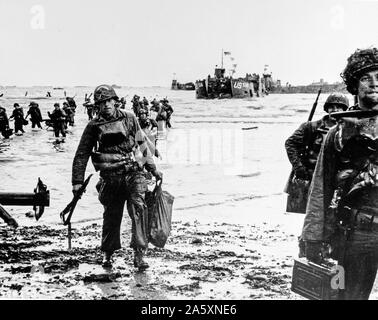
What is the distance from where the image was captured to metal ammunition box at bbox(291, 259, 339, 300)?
9.66 feet

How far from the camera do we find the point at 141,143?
5914 millimetres

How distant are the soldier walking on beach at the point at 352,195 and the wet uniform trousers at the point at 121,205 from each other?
9.06 feet

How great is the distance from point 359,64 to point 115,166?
3037 millimetres

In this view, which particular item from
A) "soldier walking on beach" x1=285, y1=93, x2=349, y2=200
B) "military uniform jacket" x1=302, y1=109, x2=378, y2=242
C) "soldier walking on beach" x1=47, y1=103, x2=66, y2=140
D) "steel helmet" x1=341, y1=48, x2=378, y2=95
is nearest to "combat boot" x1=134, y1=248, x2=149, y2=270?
"soldier walking on beach" x1=285, y1=93, x2=349, y2=200

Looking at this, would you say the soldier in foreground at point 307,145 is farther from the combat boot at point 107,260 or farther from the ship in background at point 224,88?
the ship in background at point 224,88

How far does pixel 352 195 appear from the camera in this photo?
3107mm

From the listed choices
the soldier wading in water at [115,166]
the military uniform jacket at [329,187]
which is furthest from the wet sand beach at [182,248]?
Answer: the military uniform jacket at [329,187]

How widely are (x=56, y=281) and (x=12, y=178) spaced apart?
25.7 feet

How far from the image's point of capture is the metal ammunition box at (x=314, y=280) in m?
2.95

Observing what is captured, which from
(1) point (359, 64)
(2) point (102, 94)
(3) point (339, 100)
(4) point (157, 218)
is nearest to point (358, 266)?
(1) point (359, 64)

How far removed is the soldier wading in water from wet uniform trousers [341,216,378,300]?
281 cm

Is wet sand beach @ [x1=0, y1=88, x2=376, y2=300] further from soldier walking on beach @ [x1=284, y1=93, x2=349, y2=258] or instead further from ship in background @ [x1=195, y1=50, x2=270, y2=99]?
ship in background @ [x1=195, y1=50, x2=270, y2=99]

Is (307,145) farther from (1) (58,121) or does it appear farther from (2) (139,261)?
(1) (58,121)
